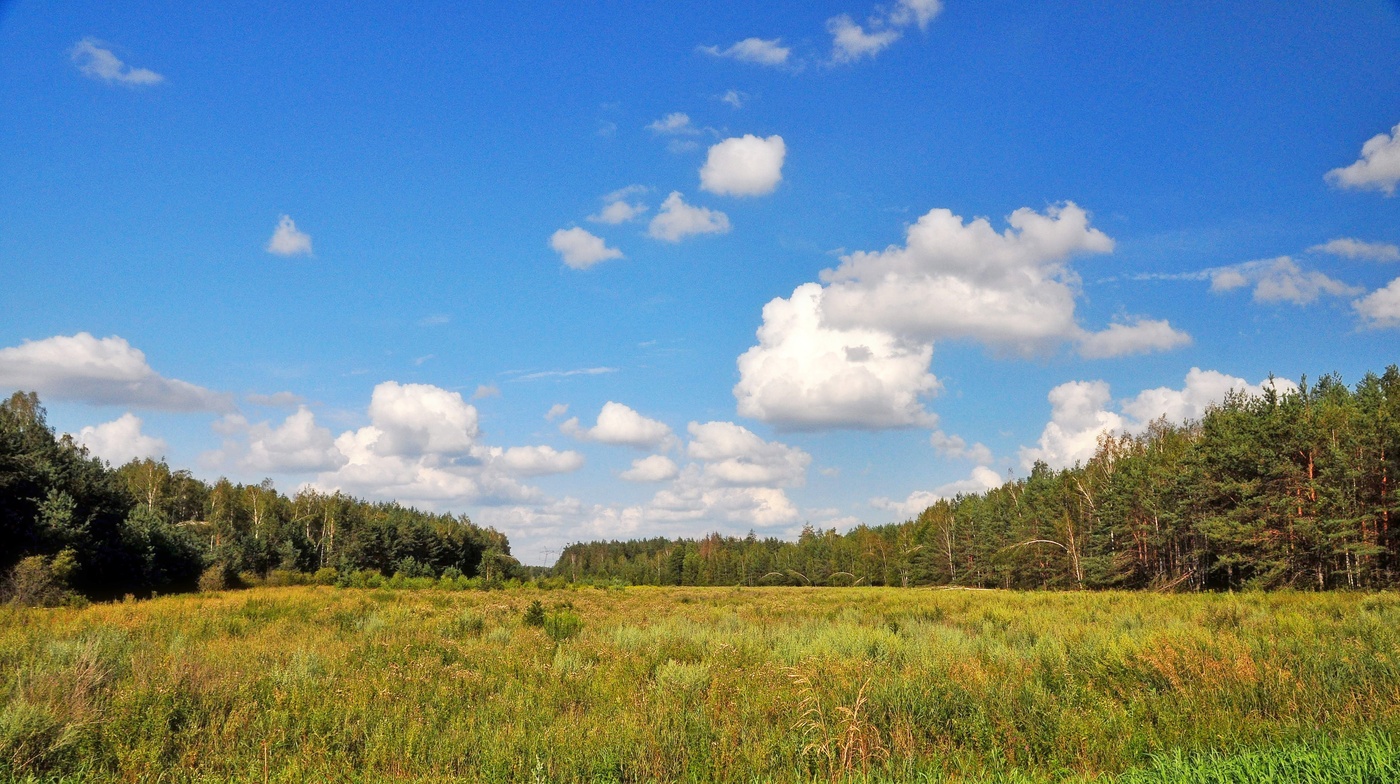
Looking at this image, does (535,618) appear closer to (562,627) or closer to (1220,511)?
(562,627)

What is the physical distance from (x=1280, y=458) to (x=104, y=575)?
6109cm

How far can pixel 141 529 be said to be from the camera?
4044 centimetres

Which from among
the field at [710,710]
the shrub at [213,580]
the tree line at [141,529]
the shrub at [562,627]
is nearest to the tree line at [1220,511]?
the field at [710,710]

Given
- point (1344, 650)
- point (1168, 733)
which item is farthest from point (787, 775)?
point (1344, 650)

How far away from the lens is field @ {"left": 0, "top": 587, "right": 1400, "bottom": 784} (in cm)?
613

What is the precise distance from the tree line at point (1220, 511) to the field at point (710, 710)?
2679 centimetres

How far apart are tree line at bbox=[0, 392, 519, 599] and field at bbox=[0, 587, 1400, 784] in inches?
981

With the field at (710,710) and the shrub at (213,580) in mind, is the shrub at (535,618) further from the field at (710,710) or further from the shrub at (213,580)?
the shrub at (213,580)

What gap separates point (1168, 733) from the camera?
6609 millimetres

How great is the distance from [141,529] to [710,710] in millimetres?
46542

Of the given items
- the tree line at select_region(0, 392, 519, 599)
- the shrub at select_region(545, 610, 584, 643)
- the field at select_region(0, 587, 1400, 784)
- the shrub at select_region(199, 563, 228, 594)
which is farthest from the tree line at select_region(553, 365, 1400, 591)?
the shrub at select_region(199, 563, 228, 594)

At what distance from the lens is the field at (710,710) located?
613 centimetres

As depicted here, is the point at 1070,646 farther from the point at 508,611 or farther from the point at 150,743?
the point at 508,611

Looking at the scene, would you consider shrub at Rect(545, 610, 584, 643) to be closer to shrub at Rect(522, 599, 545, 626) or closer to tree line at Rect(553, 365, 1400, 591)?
shrub at Rect(522, 599, 545, 626)
